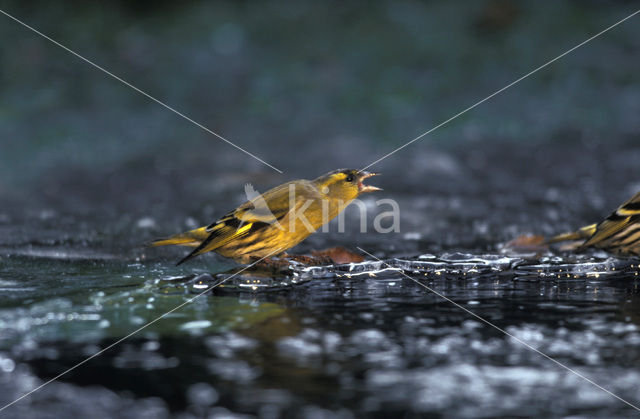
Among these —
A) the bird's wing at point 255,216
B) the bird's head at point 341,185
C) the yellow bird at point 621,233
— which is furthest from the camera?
the bird's head at point 341,185

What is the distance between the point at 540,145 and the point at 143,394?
26.2 ft

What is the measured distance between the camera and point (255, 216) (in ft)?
14.1

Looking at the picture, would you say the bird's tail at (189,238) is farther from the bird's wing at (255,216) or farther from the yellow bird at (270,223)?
the bird's wing at (255,216)

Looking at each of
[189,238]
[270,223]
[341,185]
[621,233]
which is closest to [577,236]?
[621,233]

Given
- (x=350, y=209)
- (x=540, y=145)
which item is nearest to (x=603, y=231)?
(x=350, y=209)

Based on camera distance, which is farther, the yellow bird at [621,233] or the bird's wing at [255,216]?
the yellow bird at [621,233]

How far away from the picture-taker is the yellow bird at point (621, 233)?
4512 millimetres

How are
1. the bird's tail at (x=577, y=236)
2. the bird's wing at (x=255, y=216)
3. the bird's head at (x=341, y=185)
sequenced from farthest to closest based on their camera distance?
the bird's tail at (x=577, y=236)
the bird's head at (x=341, y=185)
the bird's wing at (x=255, y=216)

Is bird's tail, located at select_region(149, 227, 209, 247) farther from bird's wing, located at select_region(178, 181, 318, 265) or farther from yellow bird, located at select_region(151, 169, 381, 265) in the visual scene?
bird's wing, located at select_region(178, 181, 318, 265)

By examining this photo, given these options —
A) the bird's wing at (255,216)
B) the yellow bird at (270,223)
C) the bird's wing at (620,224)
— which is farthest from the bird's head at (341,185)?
the bird's wing at (620,224)

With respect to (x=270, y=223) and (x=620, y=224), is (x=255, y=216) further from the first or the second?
(x=620, y=224)

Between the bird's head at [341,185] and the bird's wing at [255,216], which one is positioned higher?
the bird's head at [341,185]

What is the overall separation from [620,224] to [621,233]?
0.20 feet

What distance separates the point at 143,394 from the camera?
2070mm
